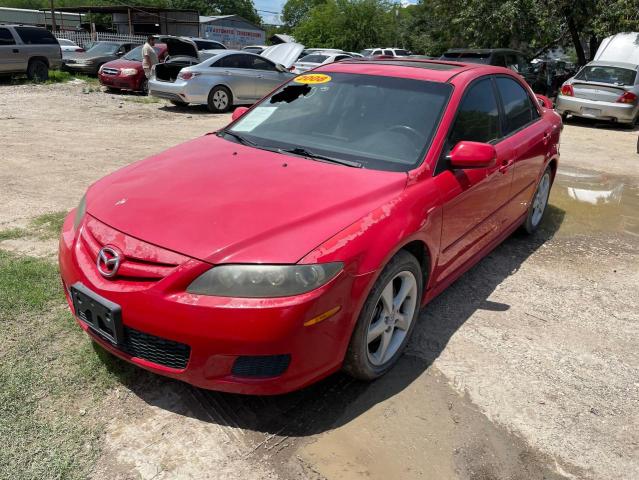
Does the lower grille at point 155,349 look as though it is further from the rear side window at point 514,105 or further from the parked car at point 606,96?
the parked car at point 606,96

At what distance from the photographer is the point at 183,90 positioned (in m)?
12.2

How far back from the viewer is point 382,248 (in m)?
2.59

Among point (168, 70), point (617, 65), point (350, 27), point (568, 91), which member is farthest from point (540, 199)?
point (350, 27)

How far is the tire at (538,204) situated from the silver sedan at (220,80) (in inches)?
351

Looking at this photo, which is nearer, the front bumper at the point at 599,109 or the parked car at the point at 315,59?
the front bumper at the point at 599,109

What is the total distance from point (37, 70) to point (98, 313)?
17118 millimetres

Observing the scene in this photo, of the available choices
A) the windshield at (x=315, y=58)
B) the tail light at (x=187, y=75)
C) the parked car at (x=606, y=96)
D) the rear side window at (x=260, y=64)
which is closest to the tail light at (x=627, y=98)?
the parked car at (x=606, y=96)

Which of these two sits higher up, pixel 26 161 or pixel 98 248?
pixel 98 248

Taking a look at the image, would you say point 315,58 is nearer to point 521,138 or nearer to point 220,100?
point 220,100

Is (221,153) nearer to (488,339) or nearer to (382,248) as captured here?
(382,248)

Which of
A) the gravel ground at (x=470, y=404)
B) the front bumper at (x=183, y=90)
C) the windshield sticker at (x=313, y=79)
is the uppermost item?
the windshield sticker at (x=313, y=79)

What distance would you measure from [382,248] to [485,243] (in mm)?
1725

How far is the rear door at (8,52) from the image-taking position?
1566 centimetres

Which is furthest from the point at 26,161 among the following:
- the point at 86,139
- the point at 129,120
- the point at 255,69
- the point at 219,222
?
the point at 255,69
